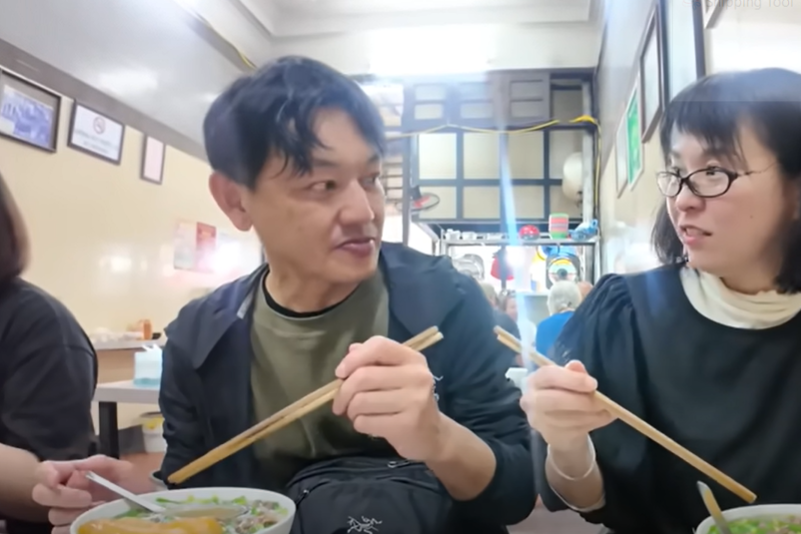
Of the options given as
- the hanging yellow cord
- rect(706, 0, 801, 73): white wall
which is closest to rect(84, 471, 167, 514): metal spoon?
the hanging yellow cord

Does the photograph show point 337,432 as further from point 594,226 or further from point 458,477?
point 594,226

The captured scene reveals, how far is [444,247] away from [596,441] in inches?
7.8

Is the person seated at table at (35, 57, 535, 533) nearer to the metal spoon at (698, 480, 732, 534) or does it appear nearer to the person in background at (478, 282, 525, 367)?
the person in background at (478, 282, 525, 367)

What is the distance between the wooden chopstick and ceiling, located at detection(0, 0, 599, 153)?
10.6 inches

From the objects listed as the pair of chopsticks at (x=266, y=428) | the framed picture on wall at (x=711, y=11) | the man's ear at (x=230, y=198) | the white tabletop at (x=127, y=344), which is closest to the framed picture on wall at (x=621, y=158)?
the framed picture on wall at (x=711, y=11)

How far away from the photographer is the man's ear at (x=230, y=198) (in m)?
0.52

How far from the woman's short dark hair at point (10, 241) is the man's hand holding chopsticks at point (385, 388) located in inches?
14.1

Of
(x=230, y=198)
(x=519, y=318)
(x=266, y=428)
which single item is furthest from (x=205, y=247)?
(x=519, y=318)

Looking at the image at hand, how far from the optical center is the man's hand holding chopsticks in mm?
399

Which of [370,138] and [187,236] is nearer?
[370,138]

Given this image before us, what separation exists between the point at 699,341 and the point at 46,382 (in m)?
0.55

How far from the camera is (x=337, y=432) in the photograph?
1.66ft

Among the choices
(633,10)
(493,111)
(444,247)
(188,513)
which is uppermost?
(633,10)

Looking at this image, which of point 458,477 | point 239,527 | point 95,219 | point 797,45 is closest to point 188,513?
point 239,527
